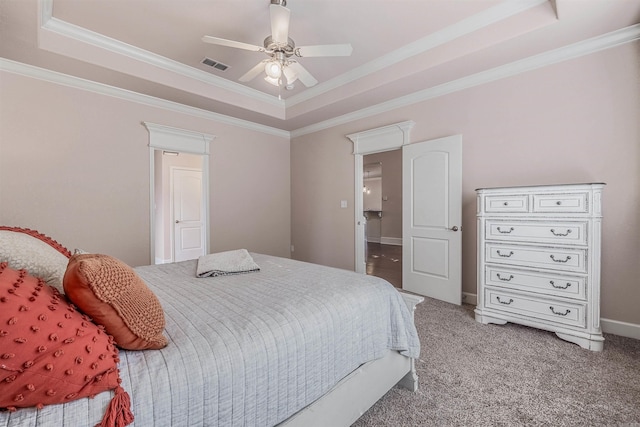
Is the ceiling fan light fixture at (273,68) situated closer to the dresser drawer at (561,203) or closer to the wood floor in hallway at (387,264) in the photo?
the dresser drawer at (561,203)

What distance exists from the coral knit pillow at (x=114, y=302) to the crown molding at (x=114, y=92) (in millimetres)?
3285

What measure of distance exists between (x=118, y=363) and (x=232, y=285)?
34.1 inches

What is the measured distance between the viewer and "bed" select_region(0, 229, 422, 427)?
0.78 meters

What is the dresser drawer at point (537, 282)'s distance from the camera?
7.23ft

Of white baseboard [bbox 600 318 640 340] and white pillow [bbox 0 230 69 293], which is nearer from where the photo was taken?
white pillow [bbox 0 230 69 293]

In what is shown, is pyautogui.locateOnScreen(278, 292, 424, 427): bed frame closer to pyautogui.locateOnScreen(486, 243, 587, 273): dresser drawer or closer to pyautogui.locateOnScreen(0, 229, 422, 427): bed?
pyautogui.locateOnScreen(0, 229, 422, 427): bed

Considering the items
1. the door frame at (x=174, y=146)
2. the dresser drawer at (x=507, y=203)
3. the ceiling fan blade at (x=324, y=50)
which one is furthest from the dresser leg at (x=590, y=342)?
the door frame at (x=174, y=146)

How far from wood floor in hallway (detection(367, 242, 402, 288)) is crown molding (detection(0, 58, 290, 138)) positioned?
322cm

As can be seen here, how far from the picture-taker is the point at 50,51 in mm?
2523

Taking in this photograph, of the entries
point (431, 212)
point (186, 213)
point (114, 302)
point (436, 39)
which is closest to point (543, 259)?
point (431, 212)

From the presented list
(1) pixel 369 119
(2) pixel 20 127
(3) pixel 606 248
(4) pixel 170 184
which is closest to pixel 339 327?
(3) pixel 606 248

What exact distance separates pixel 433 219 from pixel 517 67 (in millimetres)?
1775

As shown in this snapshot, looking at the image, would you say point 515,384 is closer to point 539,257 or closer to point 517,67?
point 539,257

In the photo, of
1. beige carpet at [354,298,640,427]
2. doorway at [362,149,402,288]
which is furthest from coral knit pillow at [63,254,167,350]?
doorway at [362,149,402,288]
